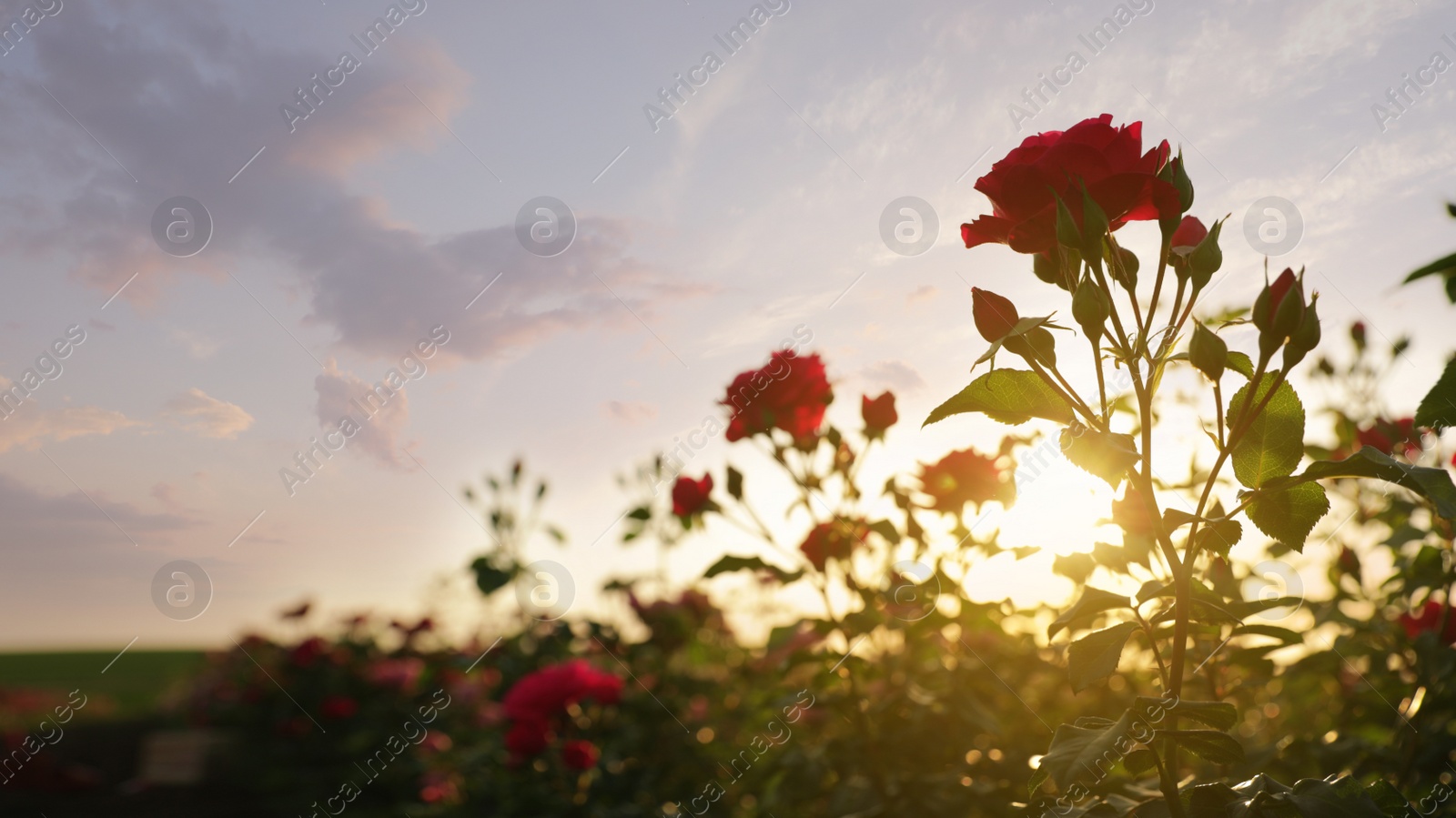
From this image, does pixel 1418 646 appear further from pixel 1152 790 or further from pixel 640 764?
pixel 640 764

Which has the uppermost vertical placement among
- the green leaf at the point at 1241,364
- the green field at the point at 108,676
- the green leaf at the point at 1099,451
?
the green field at the point at 108,676

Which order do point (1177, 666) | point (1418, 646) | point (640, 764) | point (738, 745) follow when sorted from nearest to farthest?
point (1177, 666) < point (1418, 646) < point (640, 764) < point (738, 745)

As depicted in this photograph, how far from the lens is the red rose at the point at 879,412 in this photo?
2.03 meters

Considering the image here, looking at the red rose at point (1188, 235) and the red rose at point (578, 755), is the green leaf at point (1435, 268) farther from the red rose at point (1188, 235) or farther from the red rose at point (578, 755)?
the red rose at point (578, 755)

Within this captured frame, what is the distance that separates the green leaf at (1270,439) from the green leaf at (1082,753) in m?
0.33

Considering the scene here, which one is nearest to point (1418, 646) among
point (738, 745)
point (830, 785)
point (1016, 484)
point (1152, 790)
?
point (1016, 484)

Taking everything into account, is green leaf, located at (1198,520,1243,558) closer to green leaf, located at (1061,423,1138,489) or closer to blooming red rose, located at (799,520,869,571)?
green leaf, located at (1061,423,1138,489)

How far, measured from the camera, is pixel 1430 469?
0.81m

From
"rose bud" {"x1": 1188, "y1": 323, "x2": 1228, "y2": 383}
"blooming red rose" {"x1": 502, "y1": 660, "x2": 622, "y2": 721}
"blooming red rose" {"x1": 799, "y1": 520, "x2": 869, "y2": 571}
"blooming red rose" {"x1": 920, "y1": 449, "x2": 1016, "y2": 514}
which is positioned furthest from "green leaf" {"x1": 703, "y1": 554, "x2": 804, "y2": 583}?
"rose bud" {"x1": 1188, "y1": 323, "x2": 1228, "y2": 383}

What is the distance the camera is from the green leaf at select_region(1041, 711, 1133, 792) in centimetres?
82

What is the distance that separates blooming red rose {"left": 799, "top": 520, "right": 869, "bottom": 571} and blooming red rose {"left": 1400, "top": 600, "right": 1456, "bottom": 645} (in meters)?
1.26

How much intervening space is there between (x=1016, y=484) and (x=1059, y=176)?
1.18 m

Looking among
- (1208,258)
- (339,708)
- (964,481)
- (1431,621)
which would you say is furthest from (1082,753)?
(339,708)

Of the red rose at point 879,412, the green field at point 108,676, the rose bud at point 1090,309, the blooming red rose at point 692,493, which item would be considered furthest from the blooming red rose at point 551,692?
the green field at point 108,676
